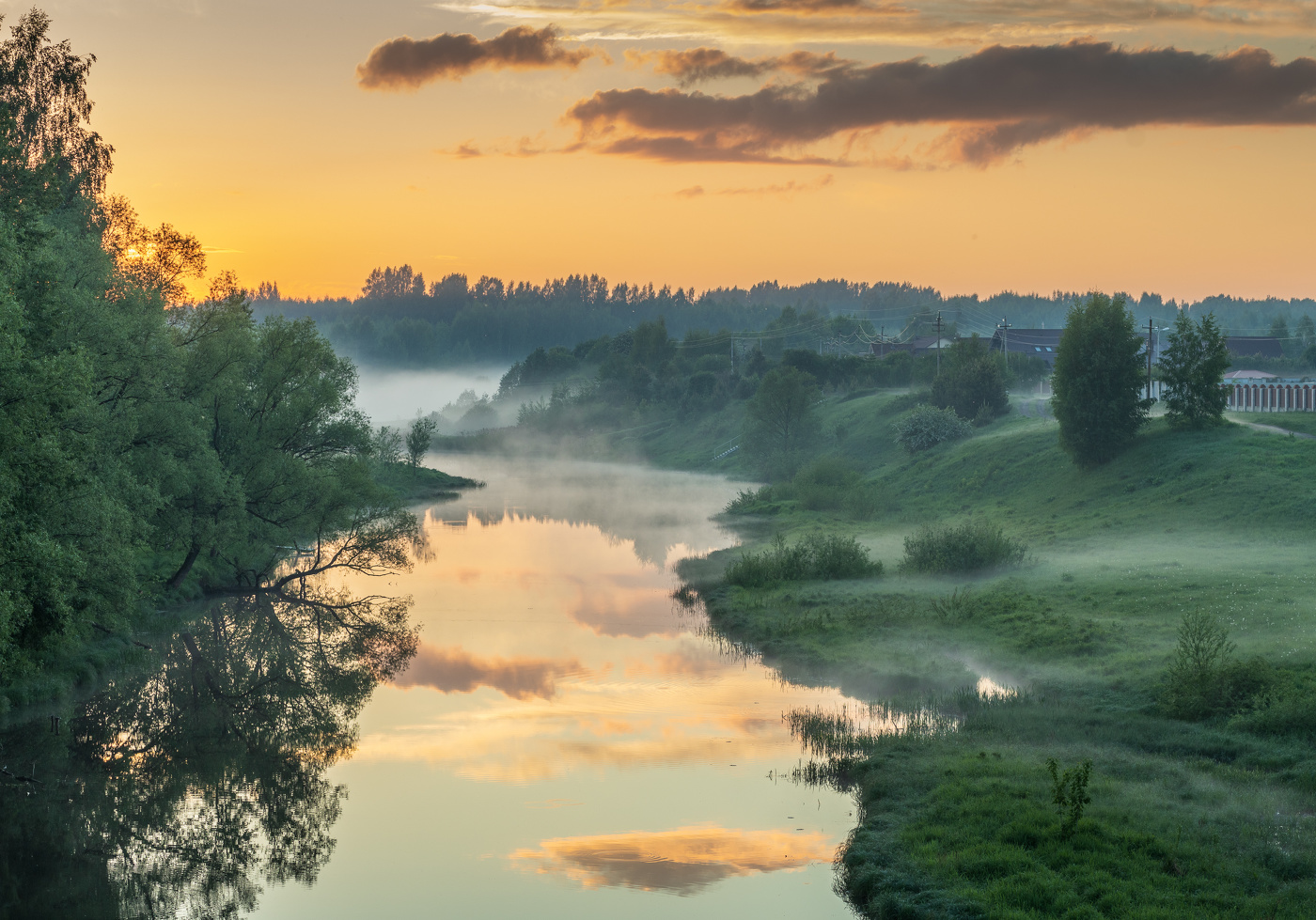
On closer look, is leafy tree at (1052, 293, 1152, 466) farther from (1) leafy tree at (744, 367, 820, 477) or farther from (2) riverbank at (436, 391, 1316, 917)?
(1) leafy tree at (744, 367, 820, 477)

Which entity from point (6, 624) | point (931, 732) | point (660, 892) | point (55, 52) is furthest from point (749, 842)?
point (55, 52)

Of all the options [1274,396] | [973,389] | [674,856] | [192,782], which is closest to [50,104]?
[192,782]

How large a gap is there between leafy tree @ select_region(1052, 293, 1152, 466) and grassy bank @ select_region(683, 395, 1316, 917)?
210cm

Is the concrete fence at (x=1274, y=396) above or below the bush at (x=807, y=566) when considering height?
above

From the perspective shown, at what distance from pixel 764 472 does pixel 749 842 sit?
75819 millimetres

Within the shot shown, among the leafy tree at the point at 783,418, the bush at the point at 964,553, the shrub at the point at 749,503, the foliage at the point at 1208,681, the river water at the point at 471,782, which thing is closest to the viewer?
the river water at the point at 471,782

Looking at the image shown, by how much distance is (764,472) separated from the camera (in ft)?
316

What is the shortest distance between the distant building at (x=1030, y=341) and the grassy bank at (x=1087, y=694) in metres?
88.2

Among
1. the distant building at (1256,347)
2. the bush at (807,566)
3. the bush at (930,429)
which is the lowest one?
the bush at (807,566)

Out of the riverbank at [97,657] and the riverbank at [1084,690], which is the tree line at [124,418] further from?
the riverbank at [1084,690]

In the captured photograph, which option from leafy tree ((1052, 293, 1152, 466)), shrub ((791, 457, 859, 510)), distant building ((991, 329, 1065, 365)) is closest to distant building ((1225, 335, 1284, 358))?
distant building ((991, 329, 1065, 365))

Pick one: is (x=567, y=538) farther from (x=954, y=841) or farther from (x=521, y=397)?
(x=521, y=397)

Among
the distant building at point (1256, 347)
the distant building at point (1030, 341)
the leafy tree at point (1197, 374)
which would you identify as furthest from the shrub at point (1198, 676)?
the distant building at point (1256, 347)

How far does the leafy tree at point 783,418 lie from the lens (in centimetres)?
9656
